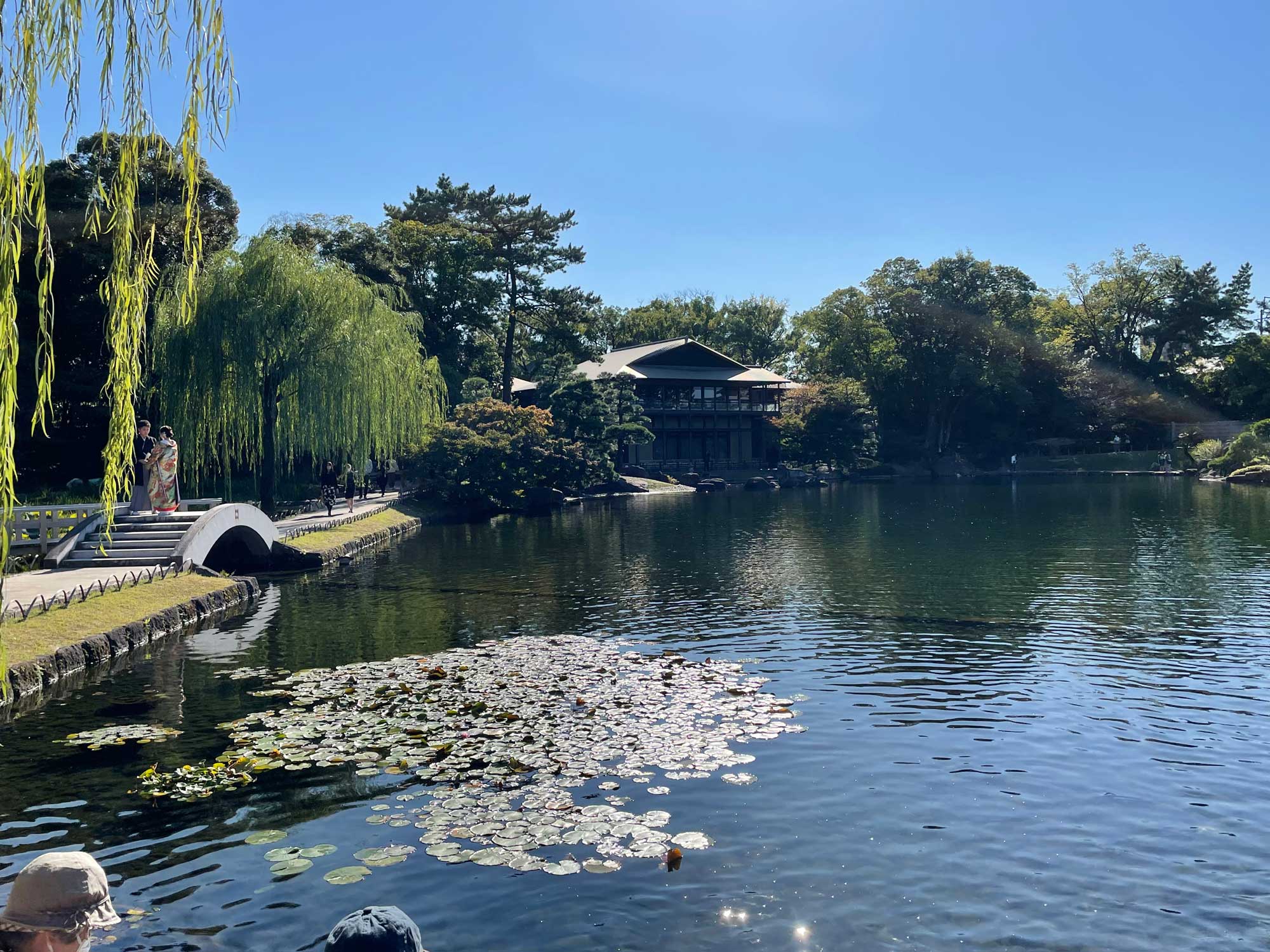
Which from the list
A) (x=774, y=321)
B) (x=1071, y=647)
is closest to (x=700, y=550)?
(x=1071, y=647)

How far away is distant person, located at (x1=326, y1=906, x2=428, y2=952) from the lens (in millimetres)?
2969

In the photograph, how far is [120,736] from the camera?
10273mm

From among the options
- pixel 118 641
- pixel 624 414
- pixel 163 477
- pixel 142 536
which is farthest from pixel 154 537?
pixel 624 414

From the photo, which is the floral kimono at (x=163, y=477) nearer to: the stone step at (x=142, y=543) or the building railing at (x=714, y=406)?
the stone step at (x=142, y=543)

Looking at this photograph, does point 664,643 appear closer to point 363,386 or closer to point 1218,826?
point 1218,826

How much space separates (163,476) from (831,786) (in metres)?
17.1

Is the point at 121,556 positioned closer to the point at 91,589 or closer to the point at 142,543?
the point at 142,543

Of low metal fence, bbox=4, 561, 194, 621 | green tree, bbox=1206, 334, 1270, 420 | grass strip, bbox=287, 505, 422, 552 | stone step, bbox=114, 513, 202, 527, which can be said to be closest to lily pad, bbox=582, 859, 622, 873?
low metal fence, bbox=4, 561, 194, 621

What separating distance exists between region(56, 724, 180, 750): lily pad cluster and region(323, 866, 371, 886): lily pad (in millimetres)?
4186

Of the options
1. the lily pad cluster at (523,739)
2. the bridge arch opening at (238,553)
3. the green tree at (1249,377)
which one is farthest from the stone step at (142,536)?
the green tree at (1249,377)

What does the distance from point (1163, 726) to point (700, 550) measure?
17449 millimetres

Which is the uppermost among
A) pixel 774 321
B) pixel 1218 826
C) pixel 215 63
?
pixel 774 321

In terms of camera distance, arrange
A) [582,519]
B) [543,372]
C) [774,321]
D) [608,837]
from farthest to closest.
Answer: [774,321] < [543,372] < [582,519] < [608,837]

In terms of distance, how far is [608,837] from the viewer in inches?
296
